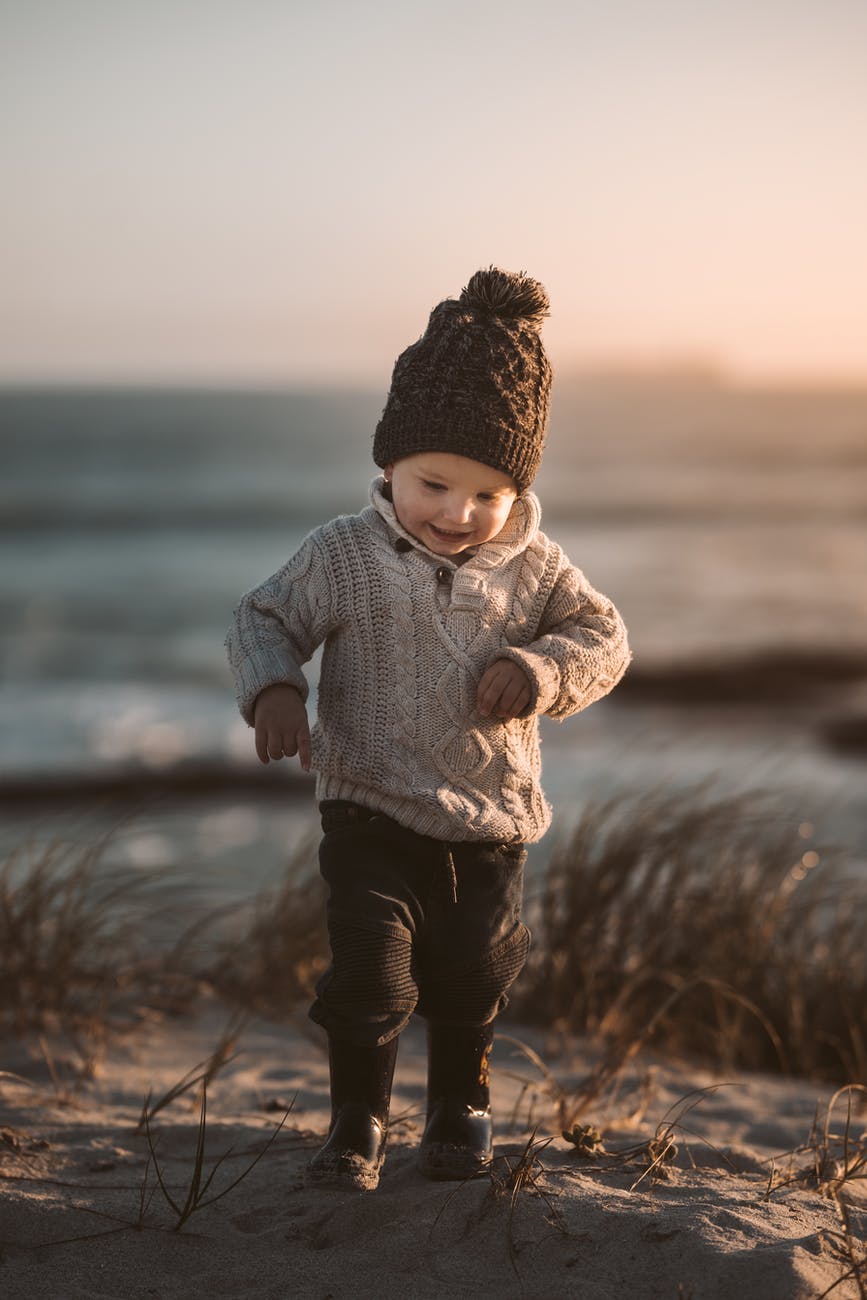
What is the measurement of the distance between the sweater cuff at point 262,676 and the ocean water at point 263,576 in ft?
6.71

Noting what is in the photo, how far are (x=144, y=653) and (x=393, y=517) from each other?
13924 mm

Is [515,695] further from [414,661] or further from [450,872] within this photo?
[450,872]

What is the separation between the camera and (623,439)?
47.6 m

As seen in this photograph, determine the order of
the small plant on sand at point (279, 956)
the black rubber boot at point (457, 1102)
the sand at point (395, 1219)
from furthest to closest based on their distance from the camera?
the small plant on sand at point (279, 956), the black rubber boot at point (457, 1102), the sand at point (395, 1219)

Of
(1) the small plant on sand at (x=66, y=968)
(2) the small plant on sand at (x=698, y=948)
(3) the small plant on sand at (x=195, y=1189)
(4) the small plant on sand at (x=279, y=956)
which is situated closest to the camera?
(3) the small plant on sand at (x=195, y=1189)

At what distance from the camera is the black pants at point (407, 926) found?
101 inches

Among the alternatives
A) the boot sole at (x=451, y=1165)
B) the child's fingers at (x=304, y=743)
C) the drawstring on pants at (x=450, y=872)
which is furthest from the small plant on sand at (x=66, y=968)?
the child's fingers at (x=304, y=743)

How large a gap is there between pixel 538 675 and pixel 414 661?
0.81 ft

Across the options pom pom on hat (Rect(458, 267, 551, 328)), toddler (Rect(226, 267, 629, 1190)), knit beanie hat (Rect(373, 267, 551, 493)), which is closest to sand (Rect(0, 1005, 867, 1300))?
toddler (Rect(226, 267, 629, 1190))

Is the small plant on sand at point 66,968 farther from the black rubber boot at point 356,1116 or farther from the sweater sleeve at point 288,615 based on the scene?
the sweater sleeve at point 288,615

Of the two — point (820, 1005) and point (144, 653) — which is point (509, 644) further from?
point (144, 653)

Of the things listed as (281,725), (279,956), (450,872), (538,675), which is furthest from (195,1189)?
(279,956)

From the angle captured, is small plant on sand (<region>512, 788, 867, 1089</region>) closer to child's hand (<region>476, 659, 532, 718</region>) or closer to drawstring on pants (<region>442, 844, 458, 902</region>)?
drawstring on pants (<region>442, 844, 458, 902</region>)

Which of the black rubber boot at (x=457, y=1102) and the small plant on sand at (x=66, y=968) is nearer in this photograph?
the black rubber boot at (x=457, y=1102)
